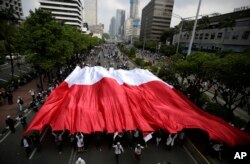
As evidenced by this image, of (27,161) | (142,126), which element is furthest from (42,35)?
(142,126)

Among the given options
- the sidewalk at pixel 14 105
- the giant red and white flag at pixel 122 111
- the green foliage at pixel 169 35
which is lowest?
the sidewalk at pixel 14 105

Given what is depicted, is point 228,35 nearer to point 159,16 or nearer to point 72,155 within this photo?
point 72,155

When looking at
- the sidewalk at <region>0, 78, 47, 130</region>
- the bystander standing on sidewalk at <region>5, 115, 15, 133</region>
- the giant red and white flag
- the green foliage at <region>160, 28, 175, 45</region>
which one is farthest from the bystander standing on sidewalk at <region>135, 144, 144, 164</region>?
the green foliage at <region>160, 28, 175, 45</region>

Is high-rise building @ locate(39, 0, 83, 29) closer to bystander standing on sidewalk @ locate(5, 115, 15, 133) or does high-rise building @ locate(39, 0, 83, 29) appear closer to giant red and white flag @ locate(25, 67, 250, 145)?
giant red and white flag @ locate(25, 67, 250, 145)

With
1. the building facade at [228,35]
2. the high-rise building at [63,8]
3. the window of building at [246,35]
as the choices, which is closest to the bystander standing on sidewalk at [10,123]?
the building facade at [228,35]

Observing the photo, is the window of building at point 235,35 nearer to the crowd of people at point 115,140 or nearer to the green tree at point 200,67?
the green tree at point 200,67

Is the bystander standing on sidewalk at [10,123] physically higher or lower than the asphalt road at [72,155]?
higher
